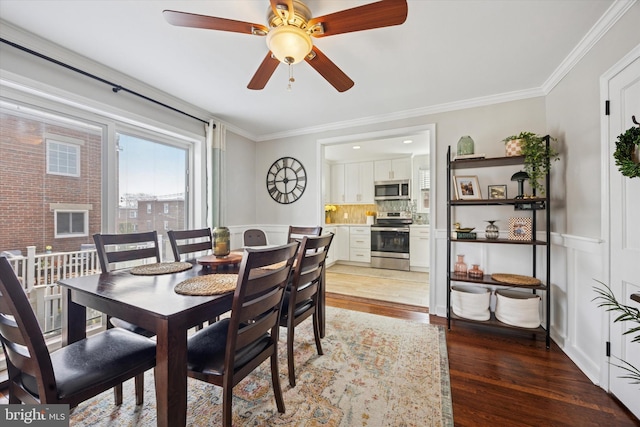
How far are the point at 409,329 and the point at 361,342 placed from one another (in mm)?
598

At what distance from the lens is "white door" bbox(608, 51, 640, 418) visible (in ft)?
4.87

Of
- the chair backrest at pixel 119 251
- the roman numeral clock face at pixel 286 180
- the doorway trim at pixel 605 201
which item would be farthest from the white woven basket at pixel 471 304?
the chair backrest at pixel 119 251

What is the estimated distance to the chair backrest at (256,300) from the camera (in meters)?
1.15

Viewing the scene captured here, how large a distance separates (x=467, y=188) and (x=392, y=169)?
2.99 metres

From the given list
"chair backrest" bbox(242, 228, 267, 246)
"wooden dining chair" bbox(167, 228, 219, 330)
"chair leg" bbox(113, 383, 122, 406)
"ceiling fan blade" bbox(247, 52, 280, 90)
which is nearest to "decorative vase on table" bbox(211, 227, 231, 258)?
"wooden dining chair" bbox(167, 228, 219, 330)

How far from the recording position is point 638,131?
1316 millimetres

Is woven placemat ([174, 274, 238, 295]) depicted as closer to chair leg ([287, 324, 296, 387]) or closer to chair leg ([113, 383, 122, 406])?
chair leg ([287, 324, 296, 387])

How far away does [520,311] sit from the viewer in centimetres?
241

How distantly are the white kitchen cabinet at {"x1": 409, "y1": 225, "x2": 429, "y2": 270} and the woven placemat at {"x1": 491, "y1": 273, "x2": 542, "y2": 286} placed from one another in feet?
7.81

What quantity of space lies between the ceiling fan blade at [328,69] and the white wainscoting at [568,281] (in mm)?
2035

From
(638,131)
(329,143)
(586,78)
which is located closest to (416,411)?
(638,131)

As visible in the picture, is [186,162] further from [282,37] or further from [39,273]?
[282,37]

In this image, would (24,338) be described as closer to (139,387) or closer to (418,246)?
(139,387)

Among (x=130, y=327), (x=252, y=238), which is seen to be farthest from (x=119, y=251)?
(x=252, y=238)
